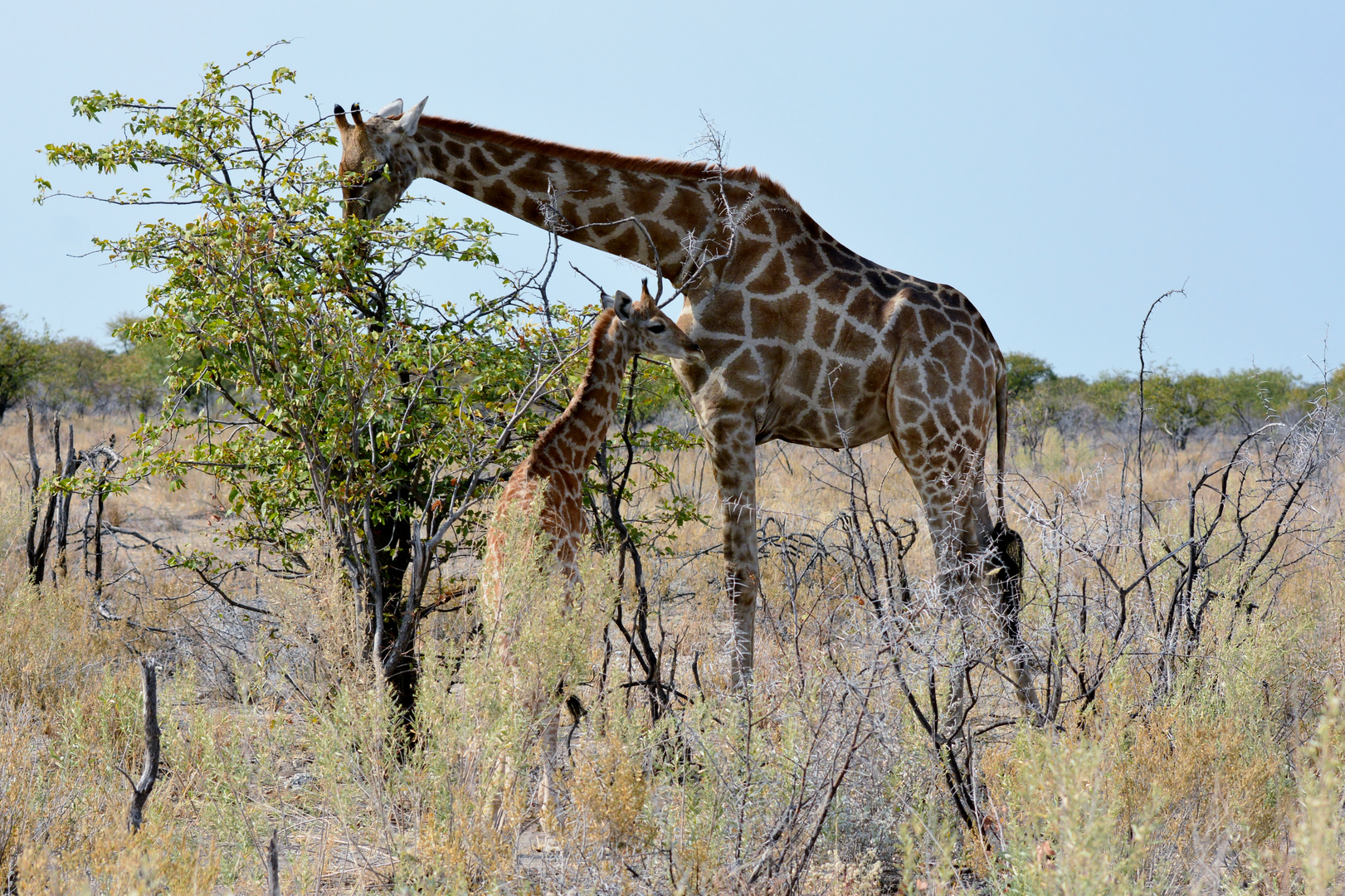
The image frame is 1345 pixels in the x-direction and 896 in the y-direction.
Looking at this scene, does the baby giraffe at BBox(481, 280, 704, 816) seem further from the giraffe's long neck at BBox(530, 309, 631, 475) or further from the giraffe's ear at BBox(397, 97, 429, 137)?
the giraffe's ear at BBox(397, 97, 429, 137)

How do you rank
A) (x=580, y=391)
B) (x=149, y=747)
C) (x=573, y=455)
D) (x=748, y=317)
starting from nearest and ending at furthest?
(x=149, y=747) → (x=573, y=455) → (x=580, y=391) → (x=748, y=317)

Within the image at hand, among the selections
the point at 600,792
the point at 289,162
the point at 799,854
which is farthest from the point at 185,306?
the point at 799,854

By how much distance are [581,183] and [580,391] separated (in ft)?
3.47

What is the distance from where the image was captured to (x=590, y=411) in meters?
4.68

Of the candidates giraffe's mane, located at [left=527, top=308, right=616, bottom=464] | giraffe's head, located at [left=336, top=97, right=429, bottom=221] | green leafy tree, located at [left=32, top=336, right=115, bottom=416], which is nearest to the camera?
giraffe's mane, located at [left=527, top=308, right=616, bottom=464]

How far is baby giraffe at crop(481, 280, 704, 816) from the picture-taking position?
369 centimetres

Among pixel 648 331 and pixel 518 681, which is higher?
pixel 648 331

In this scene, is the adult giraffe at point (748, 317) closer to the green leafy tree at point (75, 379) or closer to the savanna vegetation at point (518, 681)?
the savanna vegetation at point (518, 681)

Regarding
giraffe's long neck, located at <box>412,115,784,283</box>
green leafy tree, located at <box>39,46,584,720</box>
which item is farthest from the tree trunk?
giraffe's long neck, located at <box>412,115,784,283</box>

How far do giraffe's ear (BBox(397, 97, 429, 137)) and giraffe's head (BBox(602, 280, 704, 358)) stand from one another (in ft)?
3.86

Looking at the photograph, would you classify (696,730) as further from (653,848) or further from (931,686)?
(931,686)

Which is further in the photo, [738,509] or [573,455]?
[738,509]

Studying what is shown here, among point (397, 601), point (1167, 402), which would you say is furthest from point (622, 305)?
point (1167, 402)

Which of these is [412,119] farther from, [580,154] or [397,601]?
[397,601]
